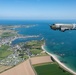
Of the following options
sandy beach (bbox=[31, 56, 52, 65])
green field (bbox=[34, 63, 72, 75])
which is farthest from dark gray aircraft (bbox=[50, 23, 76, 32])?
sandy beach (bbox=[31, 56, 52, 65])

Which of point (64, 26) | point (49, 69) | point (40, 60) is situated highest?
point (64, 26)

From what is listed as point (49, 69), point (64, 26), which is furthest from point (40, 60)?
point (64, 26)

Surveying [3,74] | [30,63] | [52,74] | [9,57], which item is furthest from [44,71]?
[9,57]

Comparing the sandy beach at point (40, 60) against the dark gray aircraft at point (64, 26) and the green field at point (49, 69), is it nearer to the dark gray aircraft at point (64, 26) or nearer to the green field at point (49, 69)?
the green field at point (49, 69)

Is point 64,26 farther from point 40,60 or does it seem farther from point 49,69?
point 40,60

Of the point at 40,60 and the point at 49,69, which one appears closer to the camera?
the point at 49,69

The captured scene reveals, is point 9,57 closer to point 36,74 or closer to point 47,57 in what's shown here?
point 47,57

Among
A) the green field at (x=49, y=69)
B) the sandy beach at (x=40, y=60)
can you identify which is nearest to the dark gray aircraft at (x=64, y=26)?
the green field at (x=49, y=69)

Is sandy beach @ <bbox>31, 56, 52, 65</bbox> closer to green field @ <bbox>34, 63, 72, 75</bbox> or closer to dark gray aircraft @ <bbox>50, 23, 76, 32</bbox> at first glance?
green field @ <bbox>34, 63, 72, 75</bbox>
